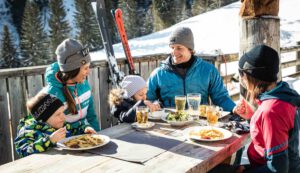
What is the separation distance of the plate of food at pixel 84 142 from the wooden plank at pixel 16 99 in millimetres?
1565

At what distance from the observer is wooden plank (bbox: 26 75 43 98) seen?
12.1ft

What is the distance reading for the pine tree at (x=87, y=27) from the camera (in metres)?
49.2

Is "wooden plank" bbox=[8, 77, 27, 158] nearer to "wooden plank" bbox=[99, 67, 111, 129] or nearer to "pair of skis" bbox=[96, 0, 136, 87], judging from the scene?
"wooden plank" bbox=[99, 67, 111, 129]

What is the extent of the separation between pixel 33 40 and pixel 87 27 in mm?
8672

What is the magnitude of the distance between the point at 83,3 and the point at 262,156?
169 feet

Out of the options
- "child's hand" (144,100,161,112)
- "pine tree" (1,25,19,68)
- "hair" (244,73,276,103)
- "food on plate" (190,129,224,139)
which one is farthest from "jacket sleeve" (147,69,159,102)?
"pine tree" (1,25,19,68)

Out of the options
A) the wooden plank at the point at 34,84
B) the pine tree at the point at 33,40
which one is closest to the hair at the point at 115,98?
the wooden plank at the point at 34,84

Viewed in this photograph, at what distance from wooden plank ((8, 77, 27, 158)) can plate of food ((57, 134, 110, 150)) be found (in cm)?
157

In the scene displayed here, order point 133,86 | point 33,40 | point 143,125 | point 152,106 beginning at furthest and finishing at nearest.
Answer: point 33,40, point 133,86, point 152,106, point 143,125

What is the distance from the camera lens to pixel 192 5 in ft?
183

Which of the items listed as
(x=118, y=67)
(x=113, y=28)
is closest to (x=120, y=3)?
(x=113, y=28)

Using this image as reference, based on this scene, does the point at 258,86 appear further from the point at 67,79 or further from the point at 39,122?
the point at 67,79

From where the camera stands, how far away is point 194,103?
9.55 ft

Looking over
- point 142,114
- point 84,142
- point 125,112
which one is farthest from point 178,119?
point 84,142
